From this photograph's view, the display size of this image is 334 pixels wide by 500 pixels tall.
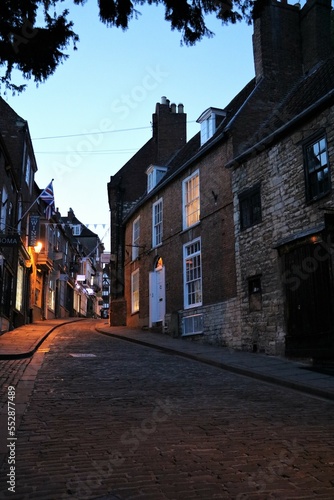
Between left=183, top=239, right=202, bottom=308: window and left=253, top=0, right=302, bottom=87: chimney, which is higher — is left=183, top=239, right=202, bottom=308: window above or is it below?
below

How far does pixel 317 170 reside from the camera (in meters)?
12.7

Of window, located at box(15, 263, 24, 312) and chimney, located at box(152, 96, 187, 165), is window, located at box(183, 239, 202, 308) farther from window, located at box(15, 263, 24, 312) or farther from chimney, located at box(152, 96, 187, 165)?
chimney, located at box(152, 96, 187, 165)

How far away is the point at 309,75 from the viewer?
1762 cm

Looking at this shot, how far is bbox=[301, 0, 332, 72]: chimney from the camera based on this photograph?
17.8m

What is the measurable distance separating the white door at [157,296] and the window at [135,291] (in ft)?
8.99

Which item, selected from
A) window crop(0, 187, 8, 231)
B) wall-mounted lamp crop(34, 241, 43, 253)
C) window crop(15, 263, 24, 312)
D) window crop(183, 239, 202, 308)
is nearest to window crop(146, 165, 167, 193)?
window crop(183, 239, 202, 308)

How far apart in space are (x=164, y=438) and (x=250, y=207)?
1072 centimetres

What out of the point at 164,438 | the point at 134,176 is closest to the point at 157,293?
the point at 134,176

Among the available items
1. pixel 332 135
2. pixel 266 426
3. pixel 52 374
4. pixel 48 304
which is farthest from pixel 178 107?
pixel 266 426

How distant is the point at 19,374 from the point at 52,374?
66 cm

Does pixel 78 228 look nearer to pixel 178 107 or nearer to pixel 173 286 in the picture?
pixel 178 107

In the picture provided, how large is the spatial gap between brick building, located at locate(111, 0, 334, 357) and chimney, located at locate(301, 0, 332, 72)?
0.12 feet

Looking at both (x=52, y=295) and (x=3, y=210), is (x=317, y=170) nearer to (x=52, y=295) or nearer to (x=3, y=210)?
(x=3, y=210)

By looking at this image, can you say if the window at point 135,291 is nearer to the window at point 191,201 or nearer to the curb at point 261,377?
the window at point 191,201
